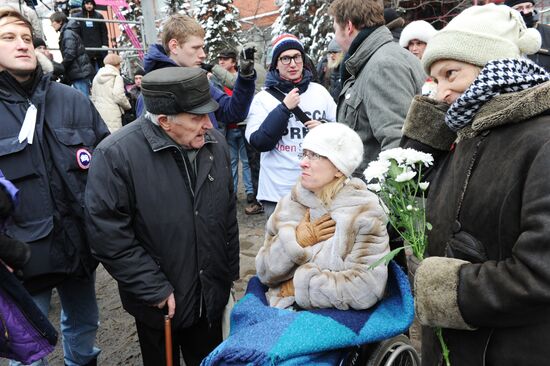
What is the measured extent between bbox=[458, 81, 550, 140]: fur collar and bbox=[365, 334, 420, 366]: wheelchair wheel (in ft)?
4.05

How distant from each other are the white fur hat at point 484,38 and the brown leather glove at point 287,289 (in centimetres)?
135

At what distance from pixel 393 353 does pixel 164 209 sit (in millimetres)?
1346

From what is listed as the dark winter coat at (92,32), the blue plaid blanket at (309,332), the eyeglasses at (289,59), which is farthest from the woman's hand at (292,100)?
the dark winter coat at (92,32)

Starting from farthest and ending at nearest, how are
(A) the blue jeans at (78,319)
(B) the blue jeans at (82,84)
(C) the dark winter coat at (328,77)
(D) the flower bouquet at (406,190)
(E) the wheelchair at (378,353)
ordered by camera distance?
(B) the blue jeans at (82,84) < (C) the dark winter coat at (328,77) < (A) the blue jeans at (78,319) < (E) the wheelchair at (378,353) < (D) the flower bouquet at (406,190)

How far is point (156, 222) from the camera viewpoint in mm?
2299

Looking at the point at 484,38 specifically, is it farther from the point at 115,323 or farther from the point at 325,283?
the point at 115,323

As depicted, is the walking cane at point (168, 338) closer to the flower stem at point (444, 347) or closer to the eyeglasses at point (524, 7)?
the flower stem at point (444, 347)

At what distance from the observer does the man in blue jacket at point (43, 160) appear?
240 centimetres

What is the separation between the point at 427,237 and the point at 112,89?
710 cm

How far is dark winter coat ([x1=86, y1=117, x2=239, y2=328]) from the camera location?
2.22 meters

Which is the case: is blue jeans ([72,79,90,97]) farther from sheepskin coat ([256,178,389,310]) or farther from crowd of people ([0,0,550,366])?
sheepskin coat ([256,178,389,310])

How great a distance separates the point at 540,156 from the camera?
1.23m

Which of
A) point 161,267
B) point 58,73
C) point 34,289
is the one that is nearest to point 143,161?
point 161,267

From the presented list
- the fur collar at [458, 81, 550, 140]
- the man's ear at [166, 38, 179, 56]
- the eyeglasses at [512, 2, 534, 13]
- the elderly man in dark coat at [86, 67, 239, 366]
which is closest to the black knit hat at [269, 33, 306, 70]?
the man's ear at [166, 38, 179, 56]
